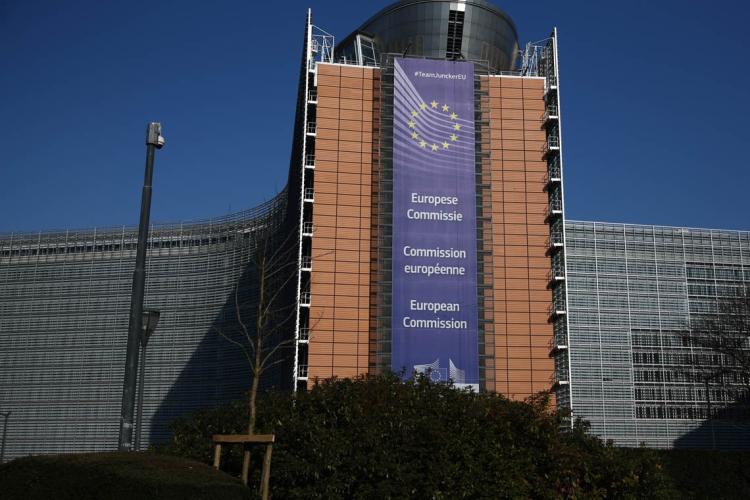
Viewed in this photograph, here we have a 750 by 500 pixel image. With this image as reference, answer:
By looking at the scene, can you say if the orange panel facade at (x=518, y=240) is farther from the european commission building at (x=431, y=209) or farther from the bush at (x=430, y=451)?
the bush at (x=430, y=451)

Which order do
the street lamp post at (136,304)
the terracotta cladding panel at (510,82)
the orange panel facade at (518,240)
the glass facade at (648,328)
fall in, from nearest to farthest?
the street lamp post at (136,304) < the orange panel facade at (518,240) < the terracotta cladding panel at (510,82) < the glass facade at (648,328)

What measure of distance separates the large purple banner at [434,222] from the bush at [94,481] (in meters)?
33.3

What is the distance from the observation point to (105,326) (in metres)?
95.4

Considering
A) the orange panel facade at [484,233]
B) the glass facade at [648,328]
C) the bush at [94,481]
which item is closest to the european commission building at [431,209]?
the orange panel facade at [484,233]

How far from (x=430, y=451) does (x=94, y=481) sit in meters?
9.18

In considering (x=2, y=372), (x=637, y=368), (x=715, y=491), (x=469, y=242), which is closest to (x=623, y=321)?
(x=637, y=368)

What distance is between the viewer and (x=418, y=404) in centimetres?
2262

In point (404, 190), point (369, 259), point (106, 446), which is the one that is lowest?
point (106, 446)

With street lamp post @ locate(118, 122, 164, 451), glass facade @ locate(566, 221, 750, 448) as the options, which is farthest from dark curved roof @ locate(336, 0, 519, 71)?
street lamp post @ locate(118, 122, 164, 451)

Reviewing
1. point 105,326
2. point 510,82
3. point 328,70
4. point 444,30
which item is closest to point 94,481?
point 328,70

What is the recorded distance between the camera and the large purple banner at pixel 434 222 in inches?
1935

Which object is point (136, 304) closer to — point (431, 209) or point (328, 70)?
point (431, 209)

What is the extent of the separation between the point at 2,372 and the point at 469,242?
6886 cm

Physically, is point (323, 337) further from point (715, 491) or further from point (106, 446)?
point (106, 446)
